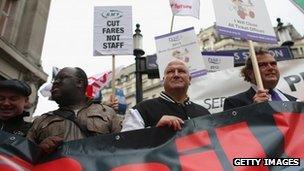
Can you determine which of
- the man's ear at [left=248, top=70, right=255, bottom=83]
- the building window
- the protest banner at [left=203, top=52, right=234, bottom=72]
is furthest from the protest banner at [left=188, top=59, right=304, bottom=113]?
the building window

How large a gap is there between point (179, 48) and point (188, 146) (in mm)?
4134

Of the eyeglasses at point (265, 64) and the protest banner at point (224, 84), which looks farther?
the protest banner at point (224, 84)

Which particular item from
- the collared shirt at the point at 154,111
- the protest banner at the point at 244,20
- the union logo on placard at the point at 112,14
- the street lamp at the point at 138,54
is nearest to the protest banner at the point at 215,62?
the street lamp at the point at 138,54

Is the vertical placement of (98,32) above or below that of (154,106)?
above

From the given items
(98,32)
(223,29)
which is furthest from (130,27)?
(223,29)

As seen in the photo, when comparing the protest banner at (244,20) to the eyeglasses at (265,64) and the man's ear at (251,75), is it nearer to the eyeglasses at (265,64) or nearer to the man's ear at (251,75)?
the man's ear at (251,75)

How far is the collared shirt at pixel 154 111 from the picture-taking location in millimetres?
2920

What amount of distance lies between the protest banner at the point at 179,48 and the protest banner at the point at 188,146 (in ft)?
12.1

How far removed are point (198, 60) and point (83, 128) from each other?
369 centimetres

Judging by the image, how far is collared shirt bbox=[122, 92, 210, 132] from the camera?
2.92 meters

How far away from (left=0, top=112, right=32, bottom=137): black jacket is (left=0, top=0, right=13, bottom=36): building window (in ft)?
32.4

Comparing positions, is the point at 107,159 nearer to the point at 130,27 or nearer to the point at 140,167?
the point at 140,167

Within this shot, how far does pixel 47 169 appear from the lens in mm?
2531

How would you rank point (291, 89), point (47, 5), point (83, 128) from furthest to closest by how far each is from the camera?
point (47, 5) < point (291, 89) < point (83, 128)
